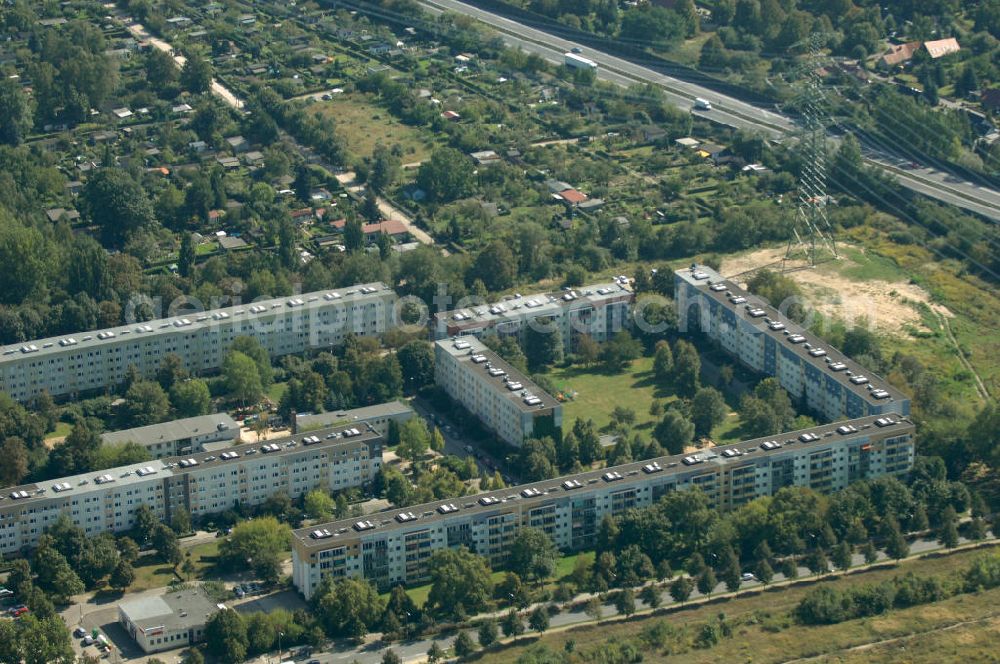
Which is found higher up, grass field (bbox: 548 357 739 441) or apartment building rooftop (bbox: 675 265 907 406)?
apartment building rooftop (bbox: 675 265 907 406)

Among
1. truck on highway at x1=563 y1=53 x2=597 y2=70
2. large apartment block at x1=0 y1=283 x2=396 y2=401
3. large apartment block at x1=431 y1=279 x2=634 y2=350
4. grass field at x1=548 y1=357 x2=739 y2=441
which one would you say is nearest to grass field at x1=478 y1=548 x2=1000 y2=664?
grass field at x1=548 y1=357 x2=739 y2=441

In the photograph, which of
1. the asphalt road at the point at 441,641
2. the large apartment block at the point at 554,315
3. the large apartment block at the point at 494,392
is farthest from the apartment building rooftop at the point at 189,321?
the asphalt road at the point at 441,641

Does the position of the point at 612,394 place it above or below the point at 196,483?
below

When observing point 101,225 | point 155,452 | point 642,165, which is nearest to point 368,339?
point 155,452

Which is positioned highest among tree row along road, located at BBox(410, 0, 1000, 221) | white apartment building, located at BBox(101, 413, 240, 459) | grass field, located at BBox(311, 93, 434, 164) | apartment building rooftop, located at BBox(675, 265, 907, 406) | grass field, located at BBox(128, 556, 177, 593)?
apartment building rooftop, located at BBox(675, 265, 907, 406)

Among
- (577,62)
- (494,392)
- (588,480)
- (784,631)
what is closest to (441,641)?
(588,480)

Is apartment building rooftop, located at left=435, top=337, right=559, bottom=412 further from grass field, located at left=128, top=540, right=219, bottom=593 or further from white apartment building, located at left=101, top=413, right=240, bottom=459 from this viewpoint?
grass field, located at left=128, top=540, right=219, bottom=593

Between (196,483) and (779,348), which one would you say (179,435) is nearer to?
(196,483)
